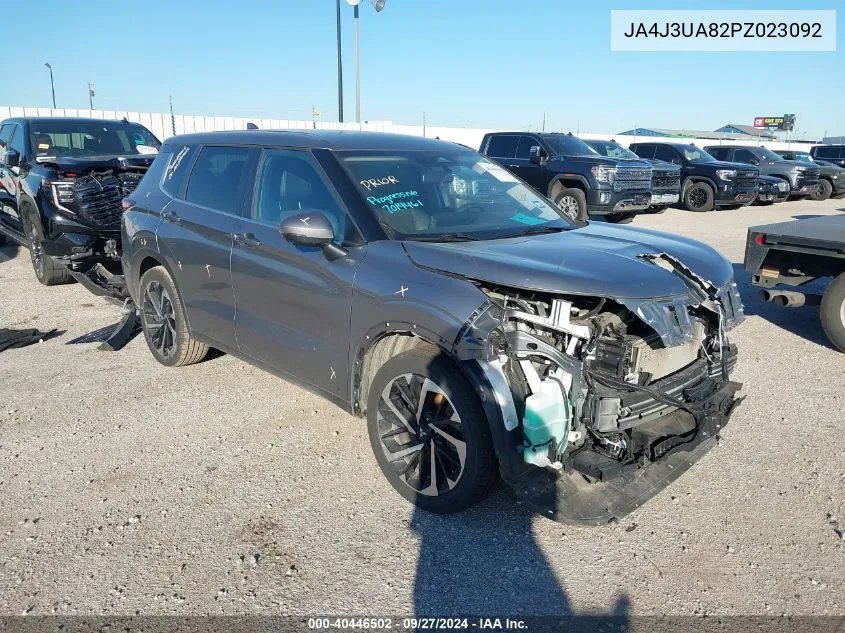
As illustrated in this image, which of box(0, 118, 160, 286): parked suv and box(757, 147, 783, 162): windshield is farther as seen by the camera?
box(757, 147, 783, 162): windshield

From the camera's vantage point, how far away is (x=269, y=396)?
488 cm

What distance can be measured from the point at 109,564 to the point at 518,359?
6.90ft

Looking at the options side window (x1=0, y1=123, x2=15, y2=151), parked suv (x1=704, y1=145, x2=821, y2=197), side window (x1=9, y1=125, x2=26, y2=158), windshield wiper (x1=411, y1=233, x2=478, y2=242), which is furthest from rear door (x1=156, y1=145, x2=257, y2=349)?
parked suv (x1=704, y1=145, x2=821, y2=197)

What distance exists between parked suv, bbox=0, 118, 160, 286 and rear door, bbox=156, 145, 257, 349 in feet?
10.1

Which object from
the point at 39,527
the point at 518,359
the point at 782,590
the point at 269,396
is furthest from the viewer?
the point at 269,396

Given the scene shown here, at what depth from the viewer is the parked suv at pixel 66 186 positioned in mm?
7547

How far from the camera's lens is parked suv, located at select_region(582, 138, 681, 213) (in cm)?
1552

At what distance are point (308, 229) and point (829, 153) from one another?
3091 centimetres

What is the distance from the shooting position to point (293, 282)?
12.6 feet

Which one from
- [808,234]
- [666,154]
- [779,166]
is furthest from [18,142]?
[779,166]

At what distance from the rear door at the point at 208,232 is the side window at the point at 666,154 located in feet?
54.1

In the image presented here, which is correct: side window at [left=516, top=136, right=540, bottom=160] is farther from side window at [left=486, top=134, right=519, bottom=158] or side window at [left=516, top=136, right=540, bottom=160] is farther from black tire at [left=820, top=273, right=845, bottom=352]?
black tire at [left=820, top=273, right=845, bottom=352]

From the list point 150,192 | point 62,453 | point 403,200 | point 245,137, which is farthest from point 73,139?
point 403,200

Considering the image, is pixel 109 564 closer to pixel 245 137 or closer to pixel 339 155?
pixel 339 155
